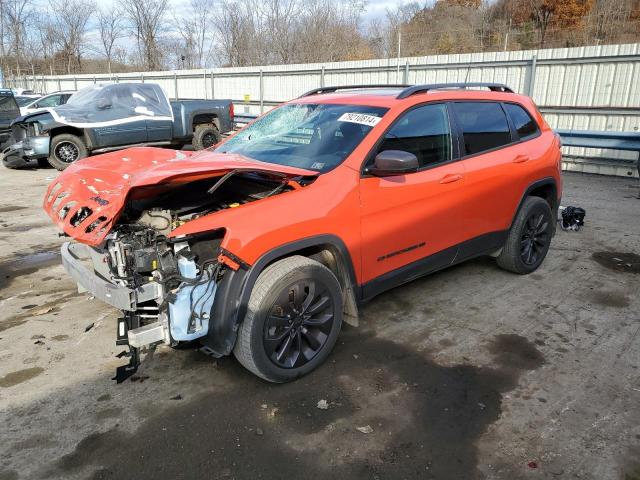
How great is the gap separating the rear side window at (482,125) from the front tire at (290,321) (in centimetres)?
188

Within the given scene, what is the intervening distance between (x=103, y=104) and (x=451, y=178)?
10062 millimetres

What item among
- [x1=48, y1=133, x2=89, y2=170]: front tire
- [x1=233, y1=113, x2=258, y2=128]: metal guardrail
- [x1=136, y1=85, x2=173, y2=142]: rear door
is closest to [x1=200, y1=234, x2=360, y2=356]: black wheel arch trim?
[x1=48, y1=133, x2=89, y2=170]: front tire

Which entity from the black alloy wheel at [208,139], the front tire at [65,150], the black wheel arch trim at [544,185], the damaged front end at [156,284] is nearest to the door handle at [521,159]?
the black wheel arch trim at [544,185]

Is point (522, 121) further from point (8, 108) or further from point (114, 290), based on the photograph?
point (8, 108)

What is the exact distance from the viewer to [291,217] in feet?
10.1

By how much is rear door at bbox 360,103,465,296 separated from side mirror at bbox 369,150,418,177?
0.09 metres

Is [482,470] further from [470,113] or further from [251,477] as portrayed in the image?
[470,113]

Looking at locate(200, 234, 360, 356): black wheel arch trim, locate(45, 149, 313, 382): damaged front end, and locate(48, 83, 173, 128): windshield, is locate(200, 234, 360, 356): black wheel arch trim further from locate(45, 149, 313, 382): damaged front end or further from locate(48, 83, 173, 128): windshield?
locate(48, 83, 173, 128): windshield

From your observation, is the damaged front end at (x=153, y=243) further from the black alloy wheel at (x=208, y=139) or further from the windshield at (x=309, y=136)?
the black alloy wheel at (x=208, y=139)

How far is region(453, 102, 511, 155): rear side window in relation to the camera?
423 centimetres

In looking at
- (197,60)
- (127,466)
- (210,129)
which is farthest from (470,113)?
(197,60)

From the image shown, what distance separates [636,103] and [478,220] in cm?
961

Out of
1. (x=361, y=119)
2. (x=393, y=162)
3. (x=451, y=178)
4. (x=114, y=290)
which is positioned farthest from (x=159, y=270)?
(x=451, y=178)

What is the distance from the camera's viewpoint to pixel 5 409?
2959 millimetres
